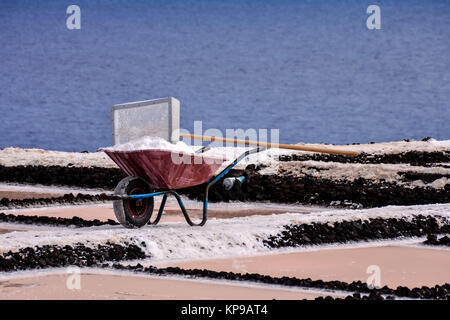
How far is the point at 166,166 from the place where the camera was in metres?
5.41

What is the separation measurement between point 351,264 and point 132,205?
75.4 inches

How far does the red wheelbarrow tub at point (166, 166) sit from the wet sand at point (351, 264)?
0.95 m

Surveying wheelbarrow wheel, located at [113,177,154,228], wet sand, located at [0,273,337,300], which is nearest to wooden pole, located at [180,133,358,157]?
wheelbarrow wheel, located at [113,177,154,228]

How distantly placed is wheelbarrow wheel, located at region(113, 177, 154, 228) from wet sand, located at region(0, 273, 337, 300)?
1.42 meters

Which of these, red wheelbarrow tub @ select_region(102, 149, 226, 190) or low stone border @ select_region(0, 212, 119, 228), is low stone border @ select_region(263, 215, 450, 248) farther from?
low stone border @ select_region(0, 212, 119, 228)

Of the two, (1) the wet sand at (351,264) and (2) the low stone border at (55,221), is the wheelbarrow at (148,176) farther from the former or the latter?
(1) the wet sand at (351,264)

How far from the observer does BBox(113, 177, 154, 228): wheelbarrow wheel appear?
215 inches

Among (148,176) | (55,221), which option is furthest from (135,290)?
(55,221)

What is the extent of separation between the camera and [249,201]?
9055 mm

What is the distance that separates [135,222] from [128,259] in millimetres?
940

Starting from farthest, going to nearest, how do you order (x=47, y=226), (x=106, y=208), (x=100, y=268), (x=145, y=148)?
1. (x=106, y=208)
2. (x=47, y=226)
3. (x=145, y=148)
4. (x=100, y=268)
